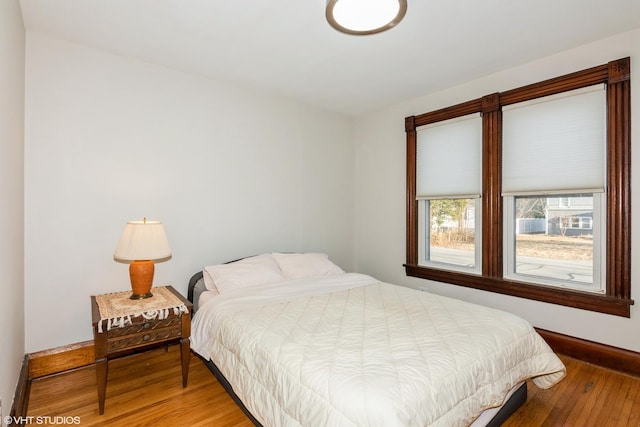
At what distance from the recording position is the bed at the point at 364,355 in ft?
4.19

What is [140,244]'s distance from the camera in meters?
2.24

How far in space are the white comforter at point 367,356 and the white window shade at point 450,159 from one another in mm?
1400

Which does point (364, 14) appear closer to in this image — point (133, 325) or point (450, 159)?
point (450, 159)

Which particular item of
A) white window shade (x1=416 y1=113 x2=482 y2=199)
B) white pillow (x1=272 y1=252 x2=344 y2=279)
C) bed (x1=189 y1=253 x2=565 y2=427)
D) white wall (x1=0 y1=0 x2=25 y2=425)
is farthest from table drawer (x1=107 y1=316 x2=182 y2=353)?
white window shade (x1=416 y1=113 x2=482 y2=199)

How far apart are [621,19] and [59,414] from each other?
4.40 meters

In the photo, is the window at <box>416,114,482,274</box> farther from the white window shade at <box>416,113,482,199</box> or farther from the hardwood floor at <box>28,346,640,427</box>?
the hardwood floor at <box>28,346,640,427</box>

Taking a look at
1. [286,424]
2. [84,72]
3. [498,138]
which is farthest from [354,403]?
[84,72]

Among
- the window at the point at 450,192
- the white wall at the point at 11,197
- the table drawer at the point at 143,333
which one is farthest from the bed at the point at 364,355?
the window at the point at 450,192

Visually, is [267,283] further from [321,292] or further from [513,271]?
[513,271]

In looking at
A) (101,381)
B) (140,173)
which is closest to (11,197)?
(140,173)

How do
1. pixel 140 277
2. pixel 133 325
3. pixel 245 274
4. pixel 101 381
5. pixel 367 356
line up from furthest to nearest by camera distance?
pixel 245 274 < pixel 140 277 < pixel 133 325 < pixel 101 381 < pixel 367 356

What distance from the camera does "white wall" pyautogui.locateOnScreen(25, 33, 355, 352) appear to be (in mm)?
2357

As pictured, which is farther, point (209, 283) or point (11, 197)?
point (209, 283)

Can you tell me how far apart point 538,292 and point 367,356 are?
6.86 ft
